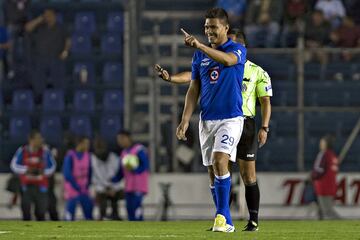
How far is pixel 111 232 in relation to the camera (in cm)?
1286

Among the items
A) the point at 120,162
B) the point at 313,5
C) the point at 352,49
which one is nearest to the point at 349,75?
the point at 352,49

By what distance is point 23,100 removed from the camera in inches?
999

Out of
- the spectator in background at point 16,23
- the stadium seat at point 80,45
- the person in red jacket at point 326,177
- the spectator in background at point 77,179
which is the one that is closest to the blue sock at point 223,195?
the person in red jacket at point 326,177

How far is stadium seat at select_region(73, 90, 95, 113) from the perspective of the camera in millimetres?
25125

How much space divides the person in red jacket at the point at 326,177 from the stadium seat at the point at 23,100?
5.72 m

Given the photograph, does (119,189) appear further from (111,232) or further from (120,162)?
(111,232)

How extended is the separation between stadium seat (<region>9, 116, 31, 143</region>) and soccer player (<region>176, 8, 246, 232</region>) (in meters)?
13.0

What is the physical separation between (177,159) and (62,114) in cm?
267

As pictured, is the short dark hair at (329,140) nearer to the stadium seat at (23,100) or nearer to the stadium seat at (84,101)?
the stadium seat at (84,101)

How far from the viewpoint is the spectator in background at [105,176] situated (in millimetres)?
23750

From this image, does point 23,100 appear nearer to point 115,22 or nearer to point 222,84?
point 115,22

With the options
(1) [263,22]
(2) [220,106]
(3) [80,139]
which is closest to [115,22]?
(1) [263,22]

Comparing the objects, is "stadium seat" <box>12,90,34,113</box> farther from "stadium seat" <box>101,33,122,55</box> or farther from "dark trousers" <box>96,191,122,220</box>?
"dark trousers" <box>96,191,122,220</box>

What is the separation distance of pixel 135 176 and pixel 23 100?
3.53 meters
